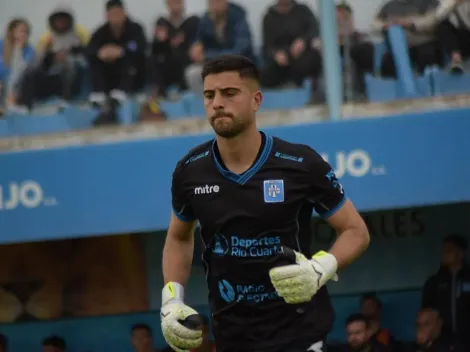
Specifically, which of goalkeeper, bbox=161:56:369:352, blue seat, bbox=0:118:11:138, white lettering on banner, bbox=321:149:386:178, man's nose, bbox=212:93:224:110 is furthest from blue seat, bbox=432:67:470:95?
man's nose, bbox=212:93:224:110

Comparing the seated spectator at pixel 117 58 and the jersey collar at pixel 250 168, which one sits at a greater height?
the seated spectator at pixel 117 58

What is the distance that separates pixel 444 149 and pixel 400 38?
0.98 m

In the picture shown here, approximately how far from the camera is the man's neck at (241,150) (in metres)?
4.31

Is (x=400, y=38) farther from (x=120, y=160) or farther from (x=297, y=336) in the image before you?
(x=297, y=336)

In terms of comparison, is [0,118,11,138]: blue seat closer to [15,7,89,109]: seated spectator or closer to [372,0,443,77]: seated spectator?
[15,7,89,109]: seated spectator

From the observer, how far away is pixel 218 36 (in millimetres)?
8633

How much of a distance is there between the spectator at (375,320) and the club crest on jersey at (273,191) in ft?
15.2

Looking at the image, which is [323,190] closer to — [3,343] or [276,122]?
[276,122]

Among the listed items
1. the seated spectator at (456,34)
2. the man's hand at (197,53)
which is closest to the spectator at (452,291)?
the seated spectator at (456,34)

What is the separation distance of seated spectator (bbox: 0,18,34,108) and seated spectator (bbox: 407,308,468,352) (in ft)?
12.7

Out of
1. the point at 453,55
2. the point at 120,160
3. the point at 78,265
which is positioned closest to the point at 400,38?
the point at 453,55

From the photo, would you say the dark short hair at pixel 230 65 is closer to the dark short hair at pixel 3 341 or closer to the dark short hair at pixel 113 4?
the dark short hair at pixel 113 4

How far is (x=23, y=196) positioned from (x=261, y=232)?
4618 millimetres

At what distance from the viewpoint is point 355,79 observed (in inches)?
320
